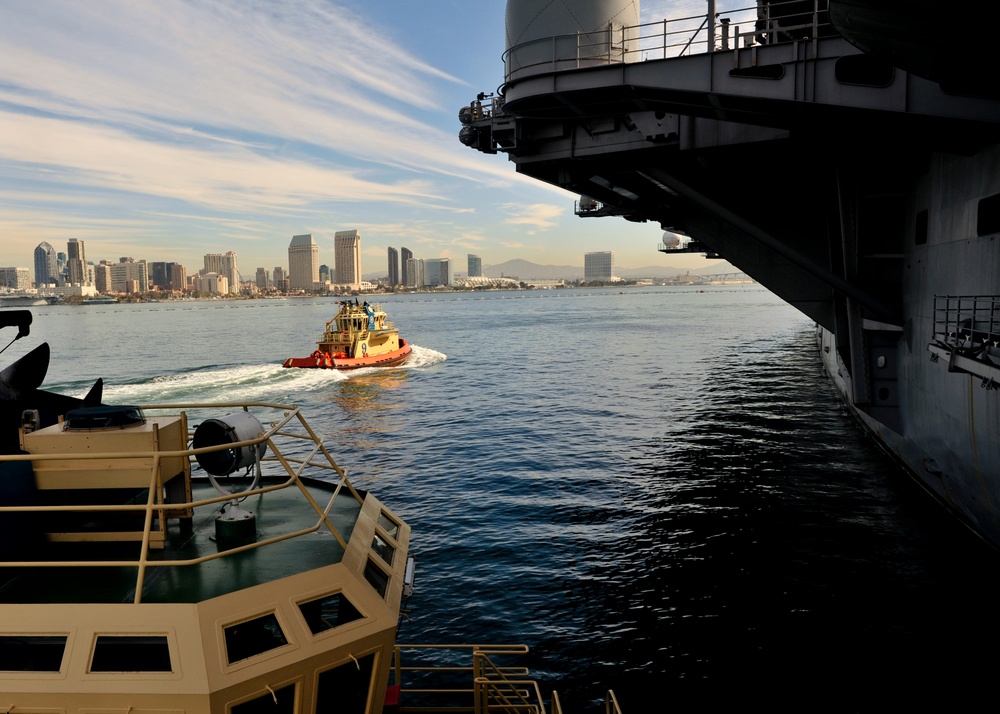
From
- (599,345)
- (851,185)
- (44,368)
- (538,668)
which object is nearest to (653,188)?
(851,185)

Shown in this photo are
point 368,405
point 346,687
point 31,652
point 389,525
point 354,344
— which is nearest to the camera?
point 31,652

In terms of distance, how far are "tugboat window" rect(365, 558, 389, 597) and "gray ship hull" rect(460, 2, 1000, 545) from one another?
1157 centimetres

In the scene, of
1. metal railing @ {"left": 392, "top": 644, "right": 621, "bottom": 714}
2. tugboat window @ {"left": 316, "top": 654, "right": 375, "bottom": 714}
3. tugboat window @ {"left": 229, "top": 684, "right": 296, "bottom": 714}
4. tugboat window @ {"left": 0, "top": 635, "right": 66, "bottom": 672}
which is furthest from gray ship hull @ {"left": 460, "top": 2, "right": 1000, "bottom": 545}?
tugboat window @ {"left": 0, "top": 635, "right": 66, "bottom": 672}

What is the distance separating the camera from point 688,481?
2895 centimetres

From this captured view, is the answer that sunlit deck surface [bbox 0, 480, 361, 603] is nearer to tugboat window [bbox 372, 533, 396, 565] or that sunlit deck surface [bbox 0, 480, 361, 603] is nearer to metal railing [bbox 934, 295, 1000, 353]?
tugboat window [bbox 372, 533, 396, 565]

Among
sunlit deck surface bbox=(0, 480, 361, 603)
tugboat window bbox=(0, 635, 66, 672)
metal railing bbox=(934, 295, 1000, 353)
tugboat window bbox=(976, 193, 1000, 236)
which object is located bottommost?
tugboat window bbox=(0, 635, 66, 672)

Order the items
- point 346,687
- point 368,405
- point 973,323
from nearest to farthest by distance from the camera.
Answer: point 346,687
point 973,323
point 368,405

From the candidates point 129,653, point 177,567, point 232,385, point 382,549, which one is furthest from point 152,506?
point 232,385

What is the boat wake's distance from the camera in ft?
171

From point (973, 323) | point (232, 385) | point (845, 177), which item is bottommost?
point (232, 385)

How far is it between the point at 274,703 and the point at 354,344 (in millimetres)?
61491

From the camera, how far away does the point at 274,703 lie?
6996 millimetres

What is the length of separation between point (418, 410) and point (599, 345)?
48.5 m

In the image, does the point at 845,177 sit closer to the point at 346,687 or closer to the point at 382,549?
the point at 382,549
